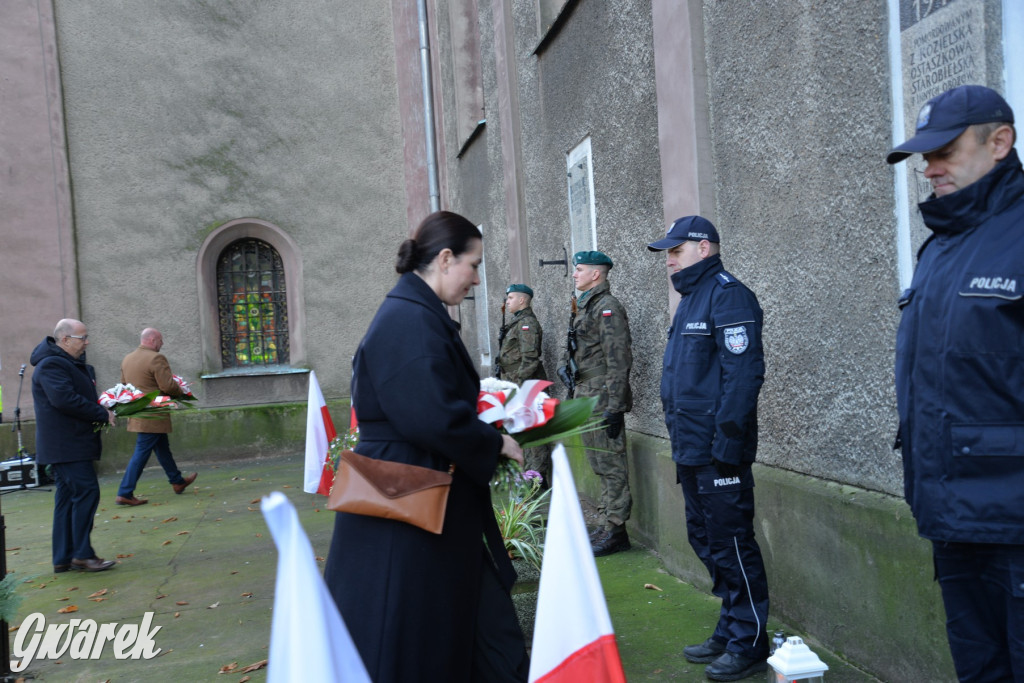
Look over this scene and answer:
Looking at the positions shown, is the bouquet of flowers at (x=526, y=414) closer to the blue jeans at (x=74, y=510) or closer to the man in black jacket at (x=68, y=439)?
the man in black jacket at (x=68, y=439)

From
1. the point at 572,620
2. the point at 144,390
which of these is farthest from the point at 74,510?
the point at 572,620

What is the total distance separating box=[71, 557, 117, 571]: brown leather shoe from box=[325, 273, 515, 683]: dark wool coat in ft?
16.6

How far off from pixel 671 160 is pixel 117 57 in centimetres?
1130

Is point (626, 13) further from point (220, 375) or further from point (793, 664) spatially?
point (220, 375)

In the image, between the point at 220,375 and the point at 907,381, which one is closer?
the point at 907,381

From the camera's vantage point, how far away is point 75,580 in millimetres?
6352

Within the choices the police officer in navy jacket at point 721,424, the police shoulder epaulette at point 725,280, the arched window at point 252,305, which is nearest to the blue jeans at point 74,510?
the police officer in navy jacket at point 721,424

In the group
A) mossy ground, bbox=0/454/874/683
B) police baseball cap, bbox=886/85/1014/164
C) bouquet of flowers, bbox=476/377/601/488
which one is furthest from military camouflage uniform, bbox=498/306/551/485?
police baseball cap, bbox=886/85/1014/164

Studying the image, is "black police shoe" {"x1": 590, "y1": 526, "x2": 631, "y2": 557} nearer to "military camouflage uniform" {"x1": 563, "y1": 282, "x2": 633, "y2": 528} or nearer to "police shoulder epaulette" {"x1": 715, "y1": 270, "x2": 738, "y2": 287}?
"military camouflage uniform" {"x1": 563, "y1": 282, "x2": 633, "y2": 528}

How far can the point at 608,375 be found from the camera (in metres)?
5.77

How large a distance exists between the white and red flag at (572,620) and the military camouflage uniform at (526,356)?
586cm

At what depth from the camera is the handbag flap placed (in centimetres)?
236

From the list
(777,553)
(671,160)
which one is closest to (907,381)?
(777,553)

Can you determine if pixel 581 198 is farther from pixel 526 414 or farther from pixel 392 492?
pixel 392 492
